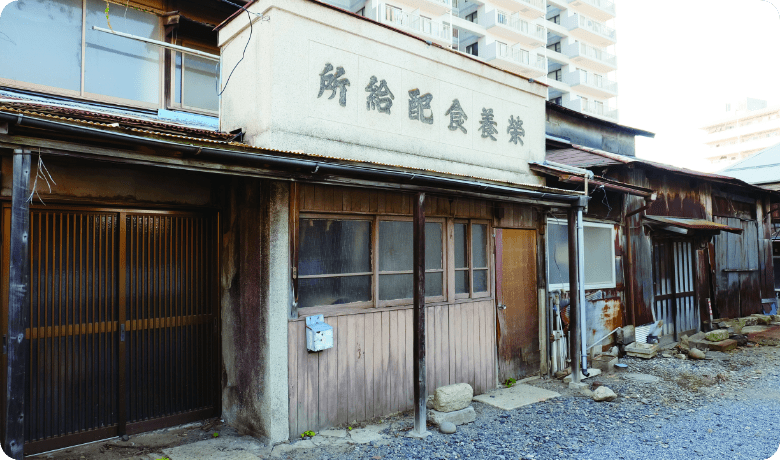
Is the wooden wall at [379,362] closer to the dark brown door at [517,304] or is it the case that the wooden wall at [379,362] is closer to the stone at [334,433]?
the stone at [334,433]

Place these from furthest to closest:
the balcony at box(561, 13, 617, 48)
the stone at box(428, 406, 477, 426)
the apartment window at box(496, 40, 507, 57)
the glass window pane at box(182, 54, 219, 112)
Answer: the balcony at box(561, 13, 617, 48) < the apartment window at box(496, 40, 507, 57) < the glass window pane at box(182, 54, 219, 112) < the stone at box(428, 406, 477, 426)

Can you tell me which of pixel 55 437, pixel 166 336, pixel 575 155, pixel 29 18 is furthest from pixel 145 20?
pixel 575 155

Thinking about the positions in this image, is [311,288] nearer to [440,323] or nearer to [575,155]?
[440,323]

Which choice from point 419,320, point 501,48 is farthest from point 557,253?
point 501,48

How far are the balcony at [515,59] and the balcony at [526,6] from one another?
3.39 metres

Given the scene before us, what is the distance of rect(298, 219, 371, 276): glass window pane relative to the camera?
19.5 feet

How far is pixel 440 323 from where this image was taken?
23.5 feet

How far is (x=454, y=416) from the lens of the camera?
20.7 ft

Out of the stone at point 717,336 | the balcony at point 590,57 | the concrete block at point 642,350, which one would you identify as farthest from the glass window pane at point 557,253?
the balcony at point 590,57

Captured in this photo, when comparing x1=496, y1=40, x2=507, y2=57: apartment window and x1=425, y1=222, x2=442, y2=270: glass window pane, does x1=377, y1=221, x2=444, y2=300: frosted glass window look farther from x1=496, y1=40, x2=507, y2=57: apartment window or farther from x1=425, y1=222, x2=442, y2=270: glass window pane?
x1=496, y1=40, x2=507, y2=57: apartment window

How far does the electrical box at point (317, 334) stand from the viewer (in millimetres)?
5656

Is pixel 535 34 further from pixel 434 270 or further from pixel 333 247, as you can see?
pixel 333 247

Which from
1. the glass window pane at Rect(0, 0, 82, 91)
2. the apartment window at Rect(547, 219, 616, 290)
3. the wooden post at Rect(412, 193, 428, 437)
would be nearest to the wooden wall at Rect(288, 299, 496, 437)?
the wooden post at Rect(412, 193, 428, 437)

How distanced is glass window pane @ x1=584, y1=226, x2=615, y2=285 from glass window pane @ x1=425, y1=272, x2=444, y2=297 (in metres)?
3.97
